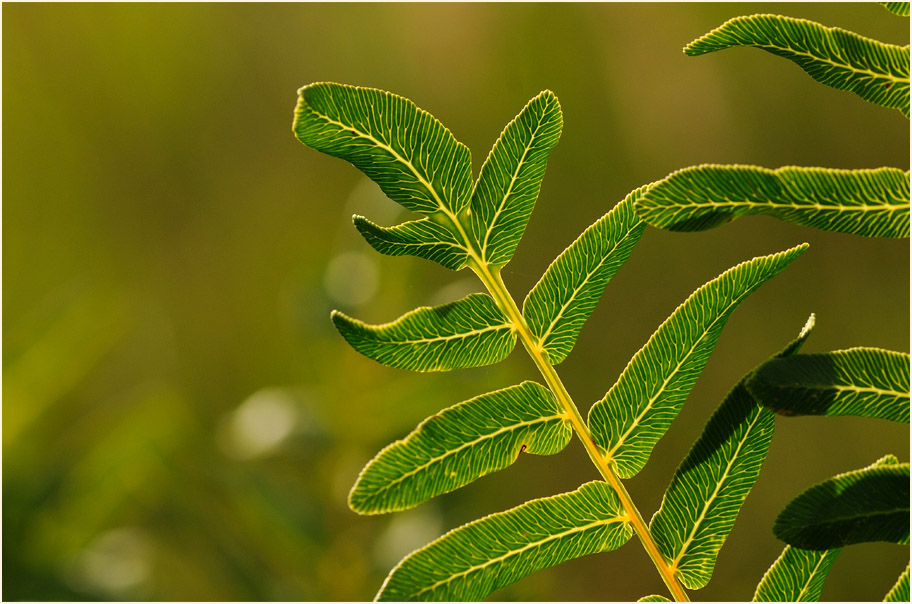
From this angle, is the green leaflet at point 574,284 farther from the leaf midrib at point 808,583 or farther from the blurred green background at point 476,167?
the blurred green background at point 476,167

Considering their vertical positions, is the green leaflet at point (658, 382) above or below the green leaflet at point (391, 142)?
below

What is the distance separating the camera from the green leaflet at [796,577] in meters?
0.30

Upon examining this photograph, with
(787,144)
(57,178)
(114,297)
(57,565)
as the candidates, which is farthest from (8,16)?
(787,144)

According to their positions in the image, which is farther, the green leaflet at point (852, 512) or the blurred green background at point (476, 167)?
the blurred green background at point (476, 167)

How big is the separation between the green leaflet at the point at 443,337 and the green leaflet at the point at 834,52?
126 mm

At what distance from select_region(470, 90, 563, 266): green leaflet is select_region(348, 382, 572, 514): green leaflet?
59 mm

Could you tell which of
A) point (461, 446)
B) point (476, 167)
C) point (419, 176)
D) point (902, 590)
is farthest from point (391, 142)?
point (476, 167)

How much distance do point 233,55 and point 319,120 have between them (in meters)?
2.37

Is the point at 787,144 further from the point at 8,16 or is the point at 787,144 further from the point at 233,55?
the point at 8,16

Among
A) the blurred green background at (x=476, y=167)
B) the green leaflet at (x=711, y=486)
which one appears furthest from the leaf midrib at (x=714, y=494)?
the blurred green background at (x=476, y=167)

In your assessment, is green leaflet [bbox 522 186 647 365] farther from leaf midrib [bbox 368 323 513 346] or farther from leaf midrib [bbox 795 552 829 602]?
leaf midrib [bbox 795 552 829 602]

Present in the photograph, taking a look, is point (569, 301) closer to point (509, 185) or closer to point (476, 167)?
point (509, 185)

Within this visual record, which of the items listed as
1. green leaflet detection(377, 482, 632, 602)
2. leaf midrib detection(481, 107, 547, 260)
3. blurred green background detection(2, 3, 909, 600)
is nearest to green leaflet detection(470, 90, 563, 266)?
leaf midrib detection(481, 107, 547, 260)

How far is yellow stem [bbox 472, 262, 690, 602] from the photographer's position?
290mm
